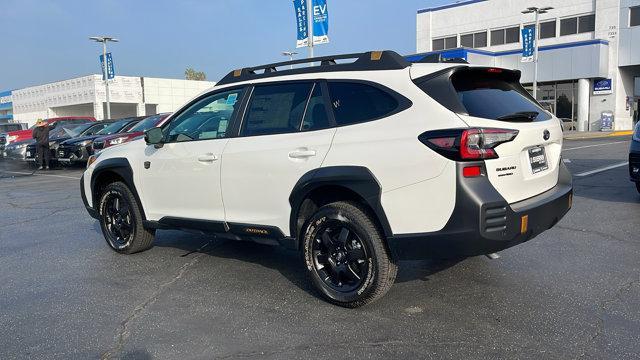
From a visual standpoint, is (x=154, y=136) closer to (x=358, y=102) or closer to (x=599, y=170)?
(x=358, y=102)

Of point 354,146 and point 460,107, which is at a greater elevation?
point 460,107

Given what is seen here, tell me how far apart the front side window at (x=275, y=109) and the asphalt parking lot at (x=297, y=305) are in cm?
137

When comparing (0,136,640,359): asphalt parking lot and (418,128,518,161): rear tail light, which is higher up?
(418,128,518,161): rear tail light

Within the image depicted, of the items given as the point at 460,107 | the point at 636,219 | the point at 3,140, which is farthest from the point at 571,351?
the point at 3,140

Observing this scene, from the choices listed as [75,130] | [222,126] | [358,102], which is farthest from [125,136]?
[358,102]

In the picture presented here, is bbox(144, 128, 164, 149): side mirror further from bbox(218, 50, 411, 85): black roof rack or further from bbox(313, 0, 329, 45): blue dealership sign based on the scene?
bbox(313, 0, 329, 45): blue dealership sign

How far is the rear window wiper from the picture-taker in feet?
12.3

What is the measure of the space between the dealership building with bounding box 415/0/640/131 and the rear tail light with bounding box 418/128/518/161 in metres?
30.2

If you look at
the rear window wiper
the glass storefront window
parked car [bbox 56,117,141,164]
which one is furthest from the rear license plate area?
the glass storefront window

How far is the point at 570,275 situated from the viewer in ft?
14.9

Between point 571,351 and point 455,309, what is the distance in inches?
35.3

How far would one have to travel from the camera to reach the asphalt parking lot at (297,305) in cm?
337

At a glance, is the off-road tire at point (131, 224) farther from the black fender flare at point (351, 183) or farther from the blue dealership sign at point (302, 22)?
the blue dealership sign at point (302, 22)

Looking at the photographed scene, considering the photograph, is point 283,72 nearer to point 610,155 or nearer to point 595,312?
point 595,312
